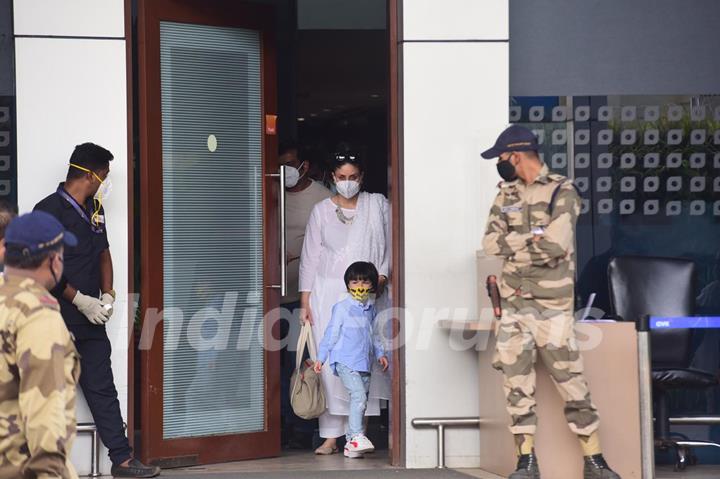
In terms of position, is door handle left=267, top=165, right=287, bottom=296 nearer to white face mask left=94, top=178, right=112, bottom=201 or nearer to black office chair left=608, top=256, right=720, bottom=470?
white face mask left=94, top=178, right=112, bottom=201

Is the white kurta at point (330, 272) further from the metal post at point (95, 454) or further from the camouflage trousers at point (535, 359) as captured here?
the camouflage trousers at point (535, 359)

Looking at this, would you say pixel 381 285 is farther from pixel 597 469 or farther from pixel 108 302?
pixel 597 469

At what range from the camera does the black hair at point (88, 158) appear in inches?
289

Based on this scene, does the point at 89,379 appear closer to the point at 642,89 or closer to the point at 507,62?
the point at 507,62

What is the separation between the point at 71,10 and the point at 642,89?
3516 millimetres

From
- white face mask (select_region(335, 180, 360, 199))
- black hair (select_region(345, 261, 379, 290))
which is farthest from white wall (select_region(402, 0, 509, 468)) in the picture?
white face mask (select_region(335, 180, 360, 199))

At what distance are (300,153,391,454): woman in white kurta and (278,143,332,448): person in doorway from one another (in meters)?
0.46

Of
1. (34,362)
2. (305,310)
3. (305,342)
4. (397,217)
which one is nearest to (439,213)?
(397,217)

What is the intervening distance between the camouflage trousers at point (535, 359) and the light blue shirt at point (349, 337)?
1578mm

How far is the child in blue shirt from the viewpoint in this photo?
8.37 meters

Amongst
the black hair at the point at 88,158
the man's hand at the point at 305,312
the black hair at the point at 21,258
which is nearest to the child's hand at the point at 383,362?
the man's hand at the point at 305,312

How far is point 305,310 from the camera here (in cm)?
877

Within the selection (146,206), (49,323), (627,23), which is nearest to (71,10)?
(146,206)

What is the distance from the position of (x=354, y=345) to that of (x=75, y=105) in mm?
2298
